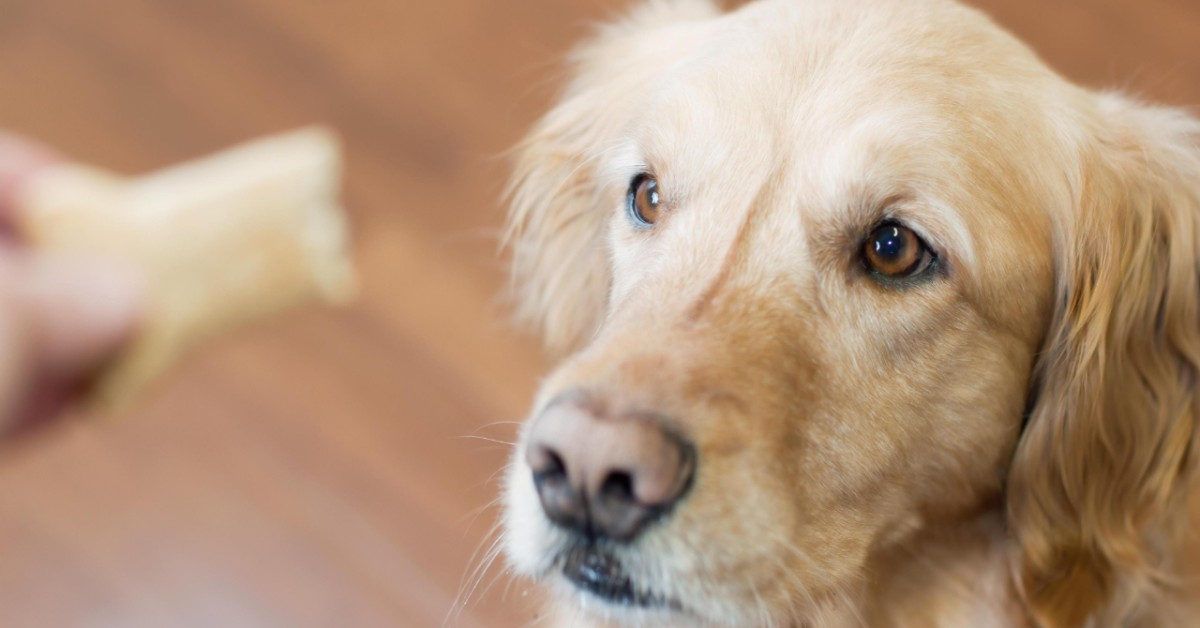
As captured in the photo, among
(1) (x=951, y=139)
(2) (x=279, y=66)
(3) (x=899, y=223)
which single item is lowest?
(2) (x=279, y=66)

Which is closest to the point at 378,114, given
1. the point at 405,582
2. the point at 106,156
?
the point at 106,156

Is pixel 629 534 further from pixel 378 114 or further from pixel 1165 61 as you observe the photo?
pixel 1165 61

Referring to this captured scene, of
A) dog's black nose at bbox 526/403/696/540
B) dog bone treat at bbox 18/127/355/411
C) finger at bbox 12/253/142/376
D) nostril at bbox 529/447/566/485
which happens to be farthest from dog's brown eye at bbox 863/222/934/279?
finger at bbox 12/253/142/376

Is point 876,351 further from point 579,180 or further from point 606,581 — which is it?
point 579,180

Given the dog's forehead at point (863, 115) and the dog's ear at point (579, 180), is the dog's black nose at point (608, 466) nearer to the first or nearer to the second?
the dog's forehead at point (863, 115)

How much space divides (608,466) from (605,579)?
0.62ft

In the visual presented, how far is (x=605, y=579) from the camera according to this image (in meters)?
1.30

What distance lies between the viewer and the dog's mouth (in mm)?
1280

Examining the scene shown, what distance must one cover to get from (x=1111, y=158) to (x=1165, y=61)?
1811 mm

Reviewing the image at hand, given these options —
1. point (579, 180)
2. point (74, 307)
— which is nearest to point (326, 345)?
point (579, 180)

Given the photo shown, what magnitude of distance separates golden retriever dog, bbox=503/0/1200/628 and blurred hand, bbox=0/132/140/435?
1.64 feet

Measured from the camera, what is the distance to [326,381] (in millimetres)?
2674

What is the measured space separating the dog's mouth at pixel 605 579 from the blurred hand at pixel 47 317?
59 cm

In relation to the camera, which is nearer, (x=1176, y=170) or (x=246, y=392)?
(x=1176, y=170)
